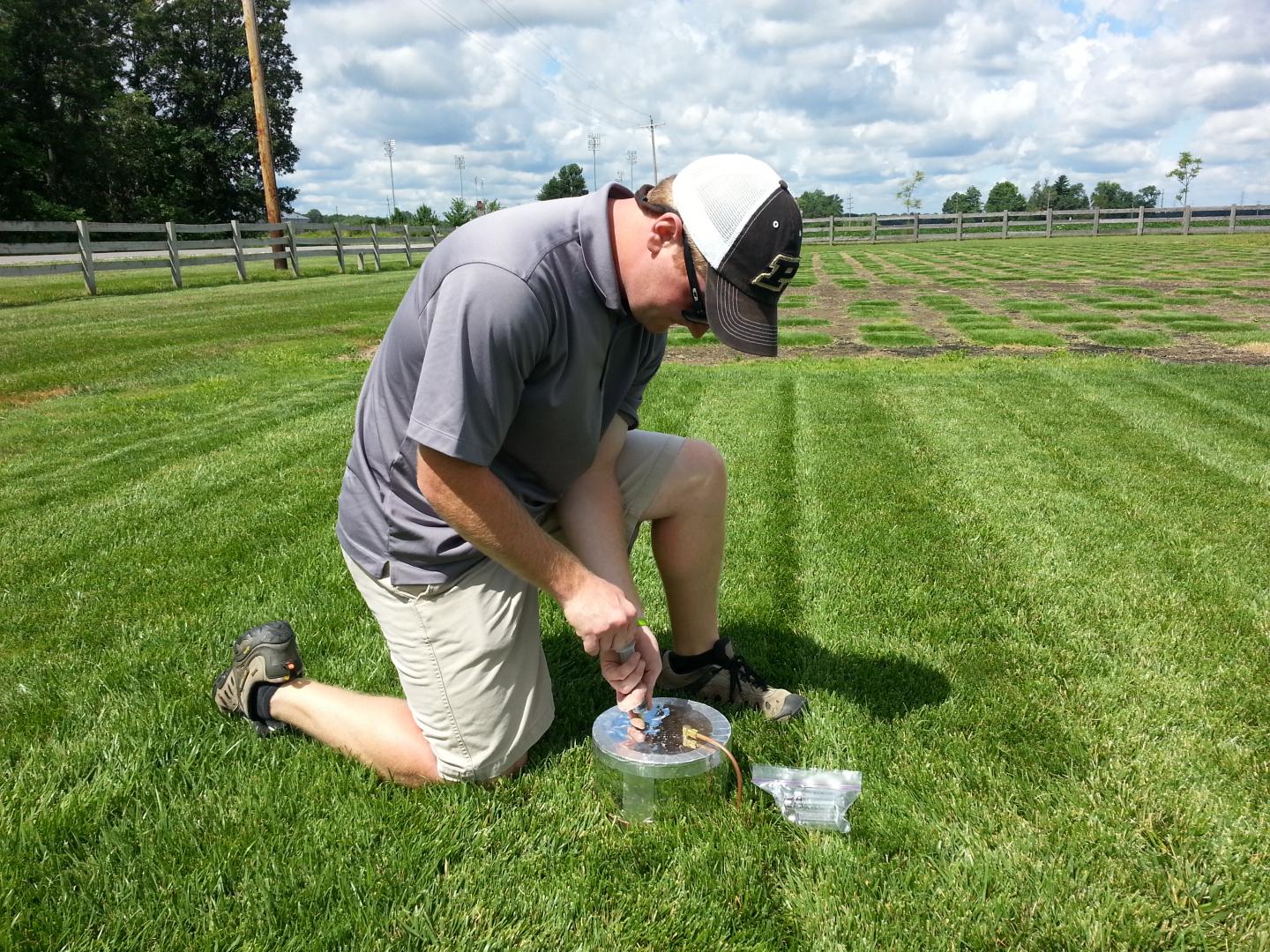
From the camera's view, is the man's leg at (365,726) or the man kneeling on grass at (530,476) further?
the man's leg at (365,726)

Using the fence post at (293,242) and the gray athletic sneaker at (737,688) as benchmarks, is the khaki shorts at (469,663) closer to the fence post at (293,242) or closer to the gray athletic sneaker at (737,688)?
the gray athletic sneaker at (737,688)

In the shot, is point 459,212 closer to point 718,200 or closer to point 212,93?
point 212,93

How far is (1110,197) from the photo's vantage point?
94.7m

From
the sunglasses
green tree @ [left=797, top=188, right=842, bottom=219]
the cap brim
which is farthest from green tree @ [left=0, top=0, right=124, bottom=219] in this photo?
green tree @ [left=797, top=188, right=842, bottom=219]

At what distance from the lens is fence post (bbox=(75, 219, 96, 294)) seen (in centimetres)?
1503

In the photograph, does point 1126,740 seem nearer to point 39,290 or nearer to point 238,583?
point 238,583

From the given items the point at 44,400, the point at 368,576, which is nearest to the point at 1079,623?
the point at 368,576

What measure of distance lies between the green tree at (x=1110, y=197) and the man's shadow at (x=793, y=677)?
99.7 m

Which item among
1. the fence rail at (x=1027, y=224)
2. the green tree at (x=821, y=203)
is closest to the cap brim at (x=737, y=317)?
the fence rail at (x=1027, y=224)

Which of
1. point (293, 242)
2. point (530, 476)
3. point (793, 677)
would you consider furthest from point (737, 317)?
point (293, 242)

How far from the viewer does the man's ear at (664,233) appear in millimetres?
1931

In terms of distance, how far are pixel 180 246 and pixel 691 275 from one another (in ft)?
63.5

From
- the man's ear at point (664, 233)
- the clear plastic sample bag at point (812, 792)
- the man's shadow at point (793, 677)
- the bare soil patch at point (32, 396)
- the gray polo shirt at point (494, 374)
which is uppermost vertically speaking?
the man's ear at point (664, 233)

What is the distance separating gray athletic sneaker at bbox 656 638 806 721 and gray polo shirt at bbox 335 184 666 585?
736 millimetres
